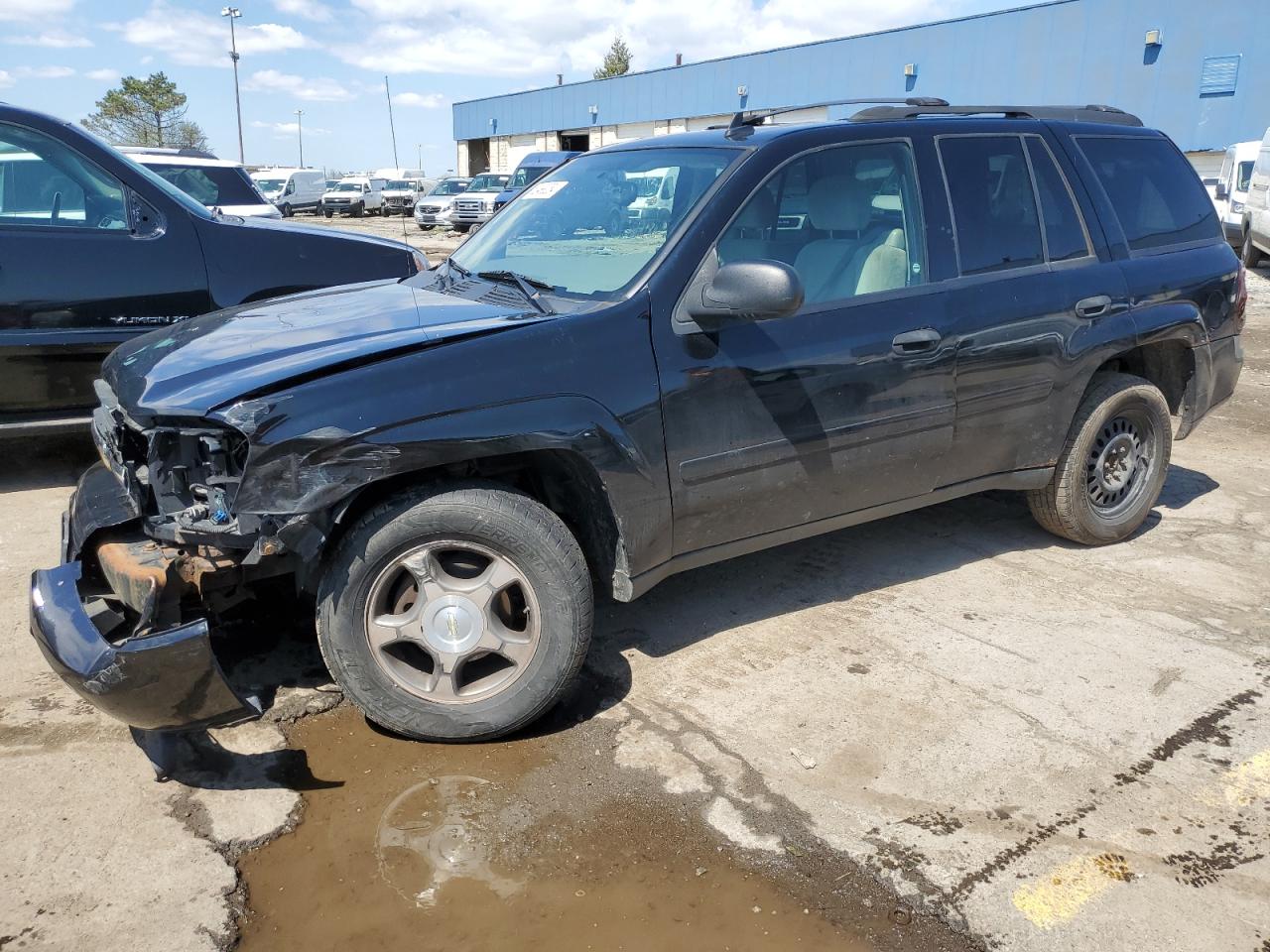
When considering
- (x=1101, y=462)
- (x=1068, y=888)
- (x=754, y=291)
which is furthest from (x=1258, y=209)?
(x=1068, y=888)

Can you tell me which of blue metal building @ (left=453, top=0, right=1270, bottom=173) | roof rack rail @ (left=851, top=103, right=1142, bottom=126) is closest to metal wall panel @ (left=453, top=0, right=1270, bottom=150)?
blue metal building @ (left=453, top=0, right=1270, bottom=173)

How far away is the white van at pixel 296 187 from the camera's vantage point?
39562mm

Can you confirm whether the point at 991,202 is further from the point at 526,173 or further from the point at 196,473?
the point at 526,173

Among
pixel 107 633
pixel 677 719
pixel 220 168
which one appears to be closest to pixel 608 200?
pixel 677 719

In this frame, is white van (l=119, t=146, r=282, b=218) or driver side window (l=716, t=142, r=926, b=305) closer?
driver side window (l=716, t=142, r=926, b=305)

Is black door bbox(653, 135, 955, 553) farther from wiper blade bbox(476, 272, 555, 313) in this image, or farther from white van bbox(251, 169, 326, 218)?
white van bbox(251, 169, 326, 218)

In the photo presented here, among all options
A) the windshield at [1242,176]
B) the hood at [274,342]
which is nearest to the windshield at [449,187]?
the windshield at [1242,176]

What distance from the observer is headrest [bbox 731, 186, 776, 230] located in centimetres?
355

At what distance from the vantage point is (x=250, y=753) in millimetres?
3111

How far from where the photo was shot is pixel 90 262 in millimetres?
5074

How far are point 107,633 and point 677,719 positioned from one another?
1.74 m

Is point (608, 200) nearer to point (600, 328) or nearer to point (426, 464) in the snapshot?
point (600, 328)

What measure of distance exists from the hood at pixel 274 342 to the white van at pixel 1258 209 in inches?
615

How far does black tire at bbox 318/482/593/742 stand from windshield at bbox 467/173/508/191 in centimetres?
2895
